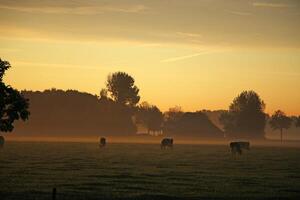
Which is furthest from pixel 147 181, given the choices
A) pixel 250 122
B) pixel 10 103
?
pixel 250 122

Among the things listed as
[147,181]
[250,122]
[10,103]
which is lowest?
[147,181]

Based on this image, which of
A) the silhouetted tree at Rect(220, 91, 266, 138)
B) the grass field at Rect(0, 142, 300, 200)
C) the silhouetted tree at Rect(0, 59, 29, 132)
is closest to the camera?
the grass field at Rect(0, 142, 300, 200)

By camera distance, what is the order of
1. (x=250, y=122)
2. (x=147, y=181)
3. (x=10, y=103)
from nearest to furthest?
1. (x=147, y=181)
2. (x=10, y=103)
3. (x=250, y=122)

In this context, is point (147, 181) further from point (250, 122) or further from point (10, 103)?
point (250, 122)

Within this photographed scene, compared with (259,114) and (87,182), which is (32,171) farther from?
(259,114)

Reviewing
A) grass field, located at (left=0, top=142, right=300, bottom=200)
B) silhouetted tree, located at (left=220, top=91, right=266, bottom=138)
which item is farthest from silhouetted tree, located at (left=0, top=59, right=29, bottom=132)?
silhouetted tree, located at (left=220, top=91, right=266, bottom=138)

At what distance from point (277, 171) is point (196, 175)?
8198mm

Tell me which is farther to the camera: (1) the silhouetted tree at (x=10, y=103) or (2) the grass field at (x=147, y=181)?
(1) the silhouetted tree at (x=10, y=103)

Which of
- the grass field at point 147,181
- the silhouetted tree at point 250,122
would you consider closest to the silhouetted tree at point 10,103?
the grass field at point 147,181

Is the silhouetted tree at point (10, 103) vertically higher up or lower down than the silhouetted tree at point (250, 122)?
lower down

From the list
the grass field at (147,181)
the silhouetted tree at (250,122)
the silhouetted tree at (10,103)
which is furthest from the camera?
the silhouetted tree at (250,122)

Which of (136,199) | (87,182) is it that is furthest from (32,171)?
(136,199)

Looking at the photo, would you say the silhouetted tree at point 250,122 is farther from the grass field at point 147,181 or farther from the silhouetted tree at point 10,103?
the silhouetted tree at point 10,103

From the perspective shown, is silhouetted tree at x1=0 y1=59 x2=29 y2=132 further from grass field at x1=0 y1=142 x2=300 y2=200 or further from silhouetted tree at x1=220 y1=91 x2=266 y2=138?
silhouetted tree at x1=220 y1=91 x2=266 y2=138
